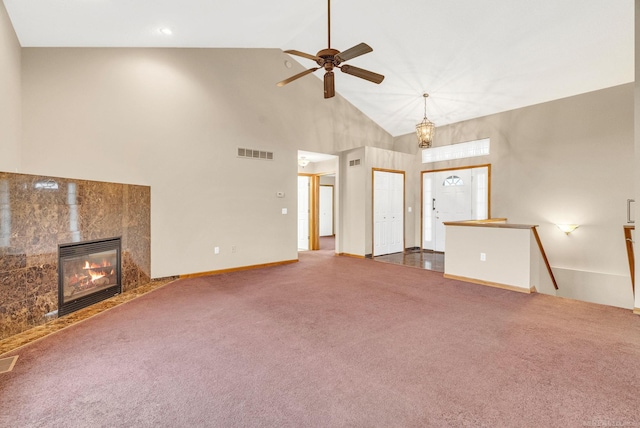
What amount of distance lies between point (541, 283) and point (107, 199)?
6.47 metres

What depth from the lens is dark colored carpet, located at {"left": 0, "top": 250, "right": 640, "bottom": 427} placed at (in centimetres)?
179

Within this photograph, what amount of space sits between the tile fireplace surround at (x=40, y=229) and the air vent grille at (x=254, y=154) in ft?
6.97

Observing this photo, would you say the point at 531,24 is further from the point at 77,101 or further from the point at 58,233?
the point at 58,233

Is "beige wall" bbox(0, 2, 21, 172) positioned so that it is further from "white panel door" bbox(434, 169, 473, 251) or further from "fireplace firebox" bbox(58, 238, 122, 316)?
"white panel door" bbox(434, 169, 473, 251)

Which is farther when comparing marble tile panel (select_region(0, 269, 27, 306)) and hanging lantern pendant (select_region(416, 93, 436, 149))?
hanging lantern pendant (select_region(416, 93, 436, 149))

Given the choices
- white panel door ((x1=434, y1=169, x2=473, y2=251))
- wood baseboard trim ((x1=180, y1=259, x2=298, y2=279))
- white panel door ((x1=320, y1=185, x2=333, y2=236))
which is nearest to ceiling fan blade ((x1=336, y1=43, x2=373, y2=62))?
wood baseboard trim ((x1=180, y1=259, x2=298, y2=279))

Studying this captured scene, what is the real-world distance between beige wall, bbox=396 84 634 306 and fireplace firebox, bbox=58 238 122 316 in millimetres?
7283

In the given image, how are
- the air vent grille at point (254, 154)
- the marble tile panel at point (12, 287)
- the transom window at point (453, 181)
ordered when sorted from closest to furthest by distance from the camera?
1. the marble tile panel at point (12, 287)
2. the air vent grille at point (254, 154)
3. the transom window at point (453, 181)

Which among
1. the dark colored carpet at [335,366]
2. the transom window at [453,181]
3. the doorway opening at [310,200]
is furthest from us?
the doorway opening at [310,200]

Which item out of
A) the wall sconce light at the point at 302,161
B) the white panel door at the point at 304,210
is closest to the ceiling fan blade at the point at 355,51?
the wall sconce light at the point at 302,161

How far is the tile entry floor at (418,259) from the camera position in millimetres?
6129

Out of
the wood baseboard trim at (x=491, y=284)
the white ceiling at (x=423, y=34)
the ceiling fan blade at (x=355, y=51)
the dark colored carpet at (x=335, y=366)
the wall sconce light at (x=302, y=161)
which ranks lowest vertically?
the dark colored carpet at (x=335, y=366)

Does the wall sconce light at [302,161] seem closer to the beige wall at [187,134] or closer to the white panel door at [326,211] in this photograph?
the beige wall at [187,134]

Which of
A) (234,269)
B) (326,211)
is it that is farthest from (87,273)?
(326,211)
